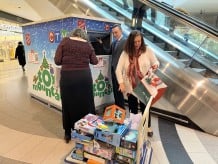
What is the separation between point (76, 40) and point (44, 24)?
4.68 feet

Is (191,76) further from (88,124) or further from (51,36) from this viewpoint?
(51,36)

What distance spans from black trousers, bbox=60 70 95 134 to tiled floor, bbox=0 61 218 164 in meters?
0.36

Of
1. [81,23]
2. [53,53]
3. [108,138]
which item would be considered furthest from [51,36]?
[108,138]

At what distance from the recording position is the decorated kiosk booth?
10.2 ft

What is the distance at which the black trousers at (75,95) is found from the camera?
2463 mm

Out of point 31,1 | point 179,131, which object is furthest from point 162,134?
point 31,1

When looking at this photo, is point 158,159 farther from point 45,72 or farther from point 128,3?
point 128,3

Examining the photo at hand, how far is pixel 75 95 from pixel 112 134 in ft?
2.91

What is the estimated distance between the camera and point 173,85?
11.1ft

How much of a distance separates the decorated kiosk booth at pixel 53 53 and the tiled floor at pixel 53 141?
1.71 ft

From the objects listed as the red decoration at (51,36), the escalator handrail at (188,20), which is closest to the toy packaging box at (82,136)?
the red decoration at (51,36)

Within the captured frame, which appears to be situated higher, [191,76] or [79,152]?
[191,76]

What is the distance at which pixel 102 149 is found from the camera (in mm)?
1880

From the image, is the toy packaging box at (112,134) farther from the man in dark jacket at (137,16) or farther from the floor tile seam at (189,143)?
the man in dark jacket at (137,16)
